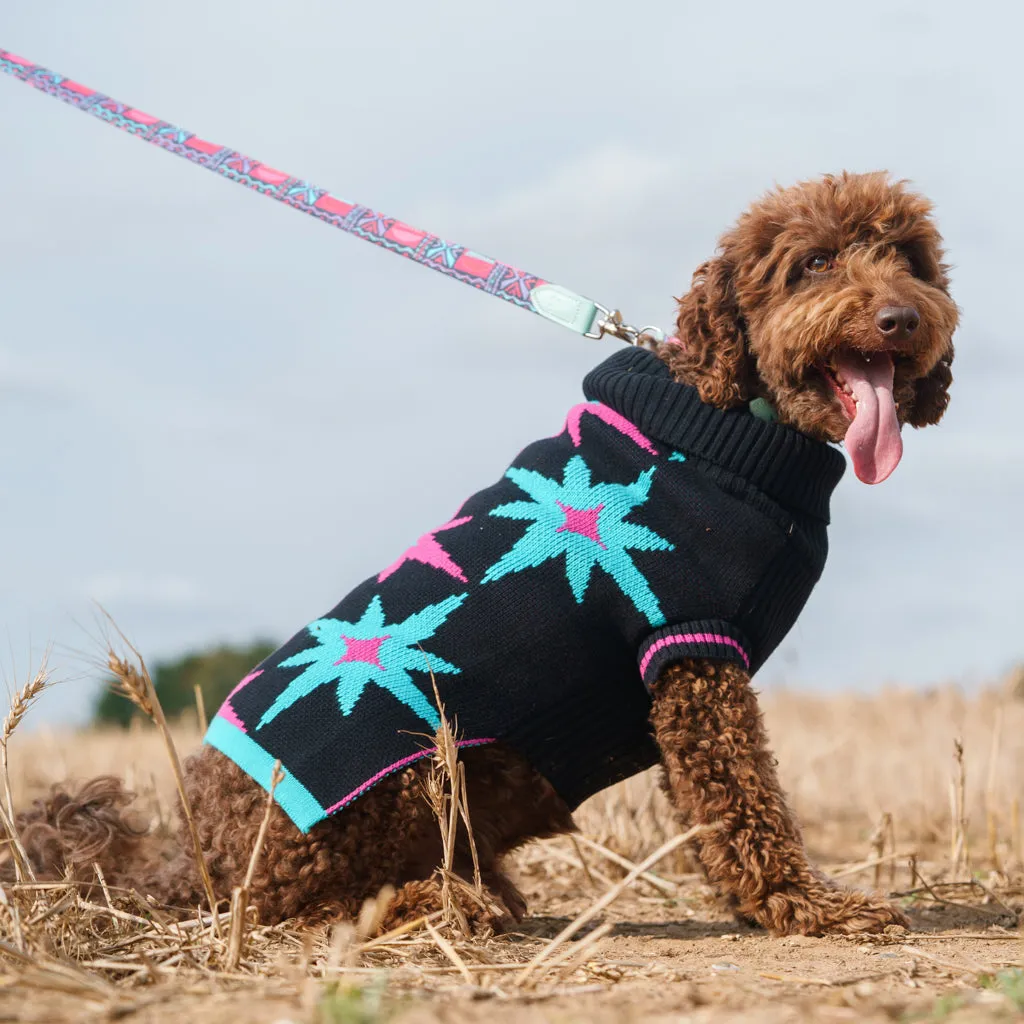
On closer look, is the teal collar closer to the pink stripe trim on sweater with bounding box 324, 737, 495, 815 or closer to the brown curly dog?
the brown curly dog

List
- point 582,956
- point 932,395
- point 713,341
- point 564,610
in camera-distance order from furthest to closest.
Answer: point 932,395 → point 713,341 → point 564,610 → point 582,956

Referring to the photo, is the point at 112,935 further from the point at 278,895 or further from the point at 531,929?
the point at 531,929

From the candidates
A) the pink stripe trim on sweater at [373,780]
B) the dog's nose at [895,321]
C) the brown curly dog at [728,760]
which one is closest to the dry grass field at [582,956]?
the brown curly dog at [728,760]

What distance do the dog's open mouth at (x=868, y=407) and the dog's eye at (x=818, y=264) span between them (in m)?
0.35

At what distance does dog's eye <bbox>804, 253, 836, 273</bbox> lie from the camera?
4.76 meters

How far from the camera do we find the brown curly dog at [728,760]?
4418 millimetres

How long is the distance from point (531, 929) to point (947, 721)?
1042 centimetres

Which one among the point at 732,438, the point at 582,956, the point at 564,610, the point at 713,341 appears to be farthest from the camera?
the point at 713,341

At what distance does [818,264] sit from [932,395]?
0.79m

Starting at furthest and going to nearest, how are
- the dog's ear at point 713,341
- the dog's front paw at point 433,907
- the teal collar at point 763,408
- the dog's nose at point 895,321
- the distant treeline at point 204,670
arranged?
1. the distant treeline at point 204,670
2. the teal collar at point 763,408
3. the dog's ear at point 713,341
4. the dog's nose at point 895,321
5. the dog's front paw at point 433,907

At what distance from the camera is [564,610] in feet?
14.6

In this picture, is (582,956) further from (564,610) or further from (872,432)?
(872,432)

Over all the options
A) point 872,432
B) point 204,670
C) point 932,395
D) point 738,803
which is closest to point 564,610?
point 738,803

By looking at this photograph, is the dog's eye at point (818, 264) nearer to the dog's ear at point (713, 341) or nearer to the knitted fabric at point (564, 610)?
the dog's ear at point (713, 341)
